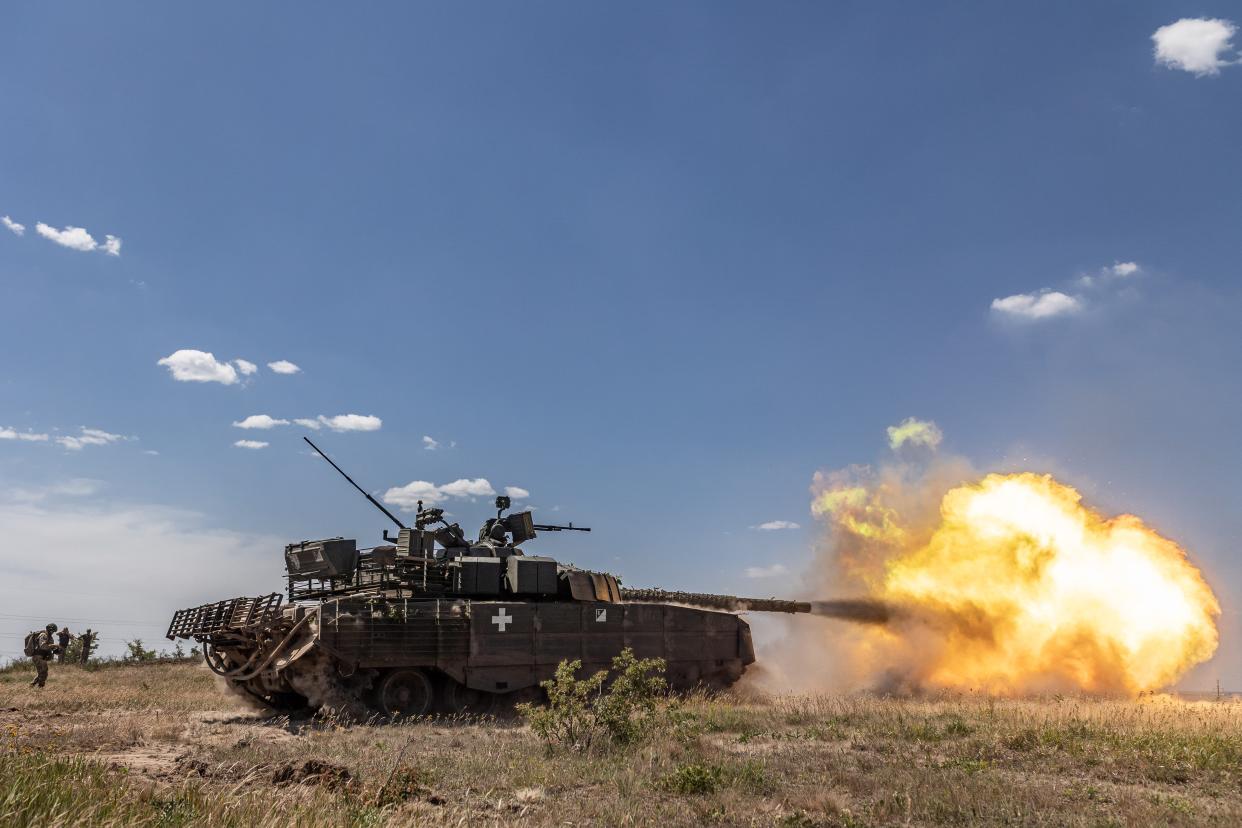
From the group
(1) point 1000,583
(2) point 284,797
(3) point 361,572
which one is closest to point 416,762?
(2) point 284,797

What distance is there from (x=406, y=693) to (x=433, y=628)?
154 centimetres

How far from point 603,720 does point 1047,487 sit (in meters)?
19.2

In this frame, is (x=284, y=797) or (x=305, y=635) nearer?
(x=284, y=797)

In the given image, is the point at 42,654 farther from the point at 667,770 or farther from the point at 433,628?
the point at 667,770

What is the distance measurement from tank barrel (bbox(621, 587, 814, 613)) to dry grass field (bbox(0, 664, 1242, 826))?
637cm

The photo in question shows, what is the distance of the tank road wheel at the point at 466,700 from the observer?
20.0m

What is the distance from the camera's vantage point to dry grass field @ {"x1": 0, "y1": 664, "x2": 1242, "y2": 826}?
25.0 ft

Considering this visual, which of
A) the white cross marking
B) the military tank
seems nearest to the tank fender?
the military tank

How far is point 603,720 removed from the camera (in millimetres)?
13914

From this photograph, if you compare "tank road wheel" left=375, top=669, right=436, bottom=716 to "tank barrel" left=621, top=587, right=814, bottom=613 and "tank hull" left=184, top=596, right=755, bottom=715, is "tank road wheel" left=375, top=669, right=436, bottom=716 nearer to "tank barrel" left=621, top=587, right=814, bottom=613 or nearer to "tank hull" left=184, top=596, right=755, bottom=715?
"tank hull" left=184, top=596, right=755, bottom=715

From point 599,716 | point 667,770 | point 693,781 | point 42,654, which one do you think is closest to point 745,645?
point 599,716

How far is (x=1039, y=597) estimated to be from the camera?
89.0ft

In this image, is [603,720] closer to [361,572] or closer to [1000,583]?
[361,572]

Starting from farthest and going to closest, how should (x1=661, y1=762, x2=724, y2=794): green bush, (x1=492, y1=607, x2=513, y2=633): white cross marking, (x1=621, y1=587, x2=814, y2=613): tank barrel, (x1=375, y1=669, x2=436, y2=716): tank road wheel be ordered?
A: (x1=621, y1=587, x2=814, y2=613): tank barrel
(x1=492, y1=607, x2=513, y2=633): white cross marking
(x1=375, y1=669, x2=436, y2=716): tank road wheel
(x1=661, y1=762, x2=724, y2=794): green bush
